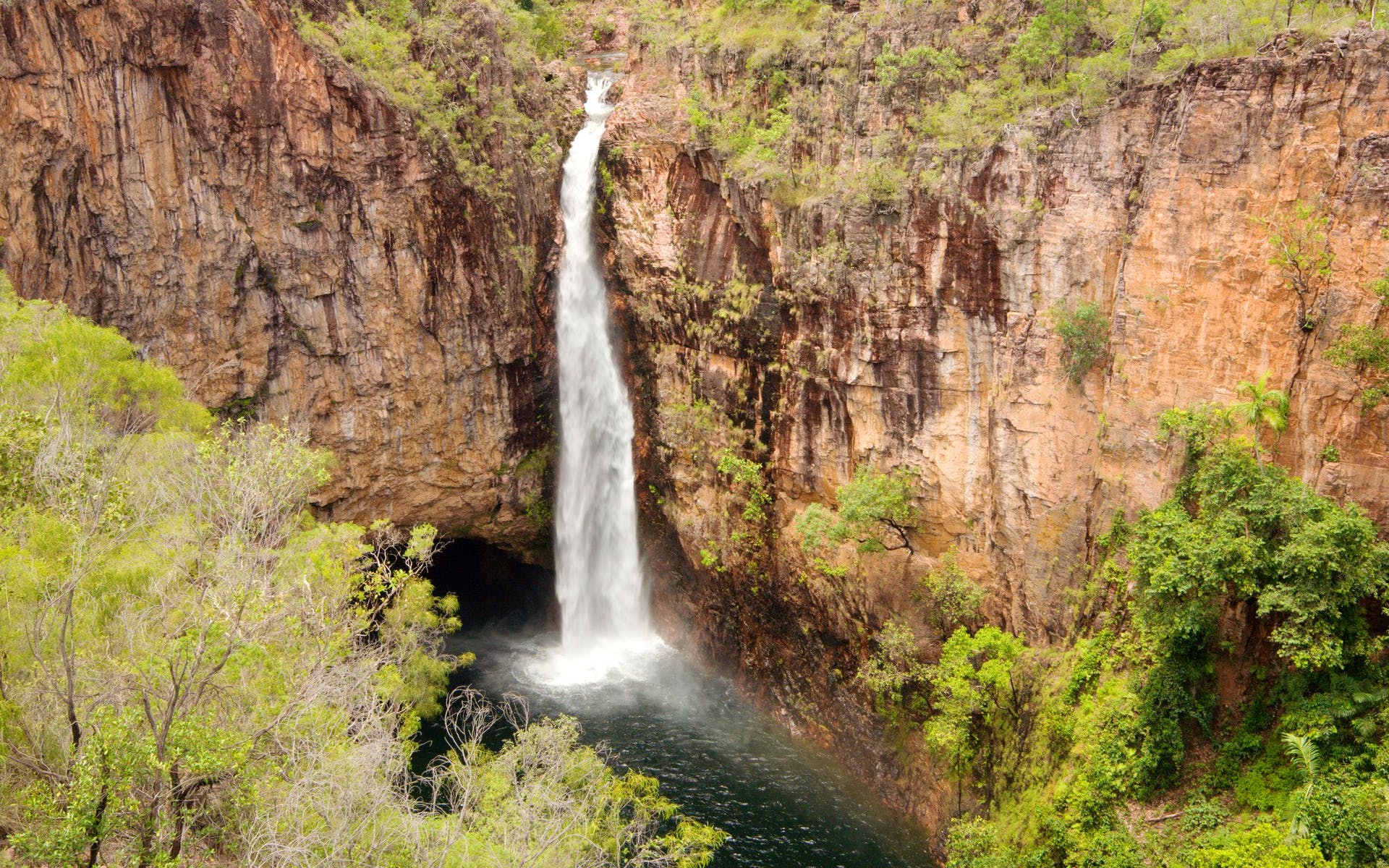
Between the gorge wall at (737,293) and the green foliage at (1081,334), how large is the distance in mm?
244

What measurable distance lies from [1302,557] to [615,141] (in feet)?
60.0

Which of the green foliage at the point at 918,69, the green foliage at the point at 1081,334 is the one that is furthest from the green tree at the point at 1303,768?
the green foliage at the point at 918,69

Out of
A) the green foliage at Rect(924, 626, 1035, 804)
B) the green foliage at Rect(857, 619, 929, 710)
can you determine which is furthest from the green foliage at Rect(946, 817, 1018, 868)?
the green foliage at Rect(857, 619, 929, 710)

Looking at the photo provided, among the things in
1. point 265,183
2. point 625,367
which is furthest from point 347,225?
point 625,367

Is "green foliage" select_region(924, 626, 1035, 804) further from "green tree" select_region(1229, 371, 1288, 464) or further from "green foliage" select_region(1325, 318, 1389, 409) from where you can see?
"green foliage" select_region(1325, 318, 1389, 409)

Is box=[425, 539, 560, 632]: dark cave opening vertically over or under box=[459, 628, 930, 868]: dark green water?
over

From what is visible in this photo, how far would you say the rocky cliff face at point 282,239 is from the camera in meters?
20.6

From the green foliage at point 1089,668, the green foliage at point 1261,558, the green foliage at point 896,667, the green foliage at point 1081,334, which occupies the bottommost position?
the green foliage at point 896,667

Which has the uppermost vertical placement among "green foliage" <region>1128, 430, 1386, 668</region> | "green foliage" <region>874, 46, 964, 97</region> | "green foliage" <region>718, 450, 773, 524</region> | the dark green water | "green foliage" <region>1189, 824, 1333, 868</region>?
"green foliage" <region>874, 46, 964, 97</region>

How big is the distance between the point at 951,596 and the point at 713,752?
649 cm

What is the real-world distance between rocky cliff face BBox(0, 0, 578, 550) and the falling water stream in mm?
1087

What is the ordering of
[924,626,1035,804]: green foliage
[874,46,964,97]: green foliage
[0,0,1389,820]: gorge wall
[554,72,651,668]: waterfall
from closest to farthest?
[0,0,1389,820]: gorge wall, [924,626,1035,804]: green foliage, [874,46,964,97]: green foliage, [554,72,651,668]: waterfall

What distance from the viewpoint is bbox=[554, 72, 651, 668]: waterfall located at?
26875 millimetres

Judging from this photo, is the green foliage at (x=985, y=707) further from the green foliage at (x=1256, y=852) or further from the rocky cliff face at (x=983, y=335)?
the green foliage at (x=1256, y=852)
